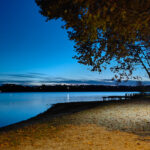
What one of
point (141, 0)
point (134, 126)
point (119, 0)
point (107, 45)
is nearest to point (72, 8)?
point (119, 0)

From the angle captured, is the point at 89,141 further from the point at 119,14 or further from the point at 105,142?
the point at 119,14

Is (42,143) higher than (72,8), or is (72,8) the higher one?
(72,8)

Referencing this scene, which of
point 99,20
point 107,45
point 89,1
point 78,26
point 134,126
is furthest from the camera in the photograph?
point 107,45

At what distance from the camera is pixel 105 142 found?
575 centimetres

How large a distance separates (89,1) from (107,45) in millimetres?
4501

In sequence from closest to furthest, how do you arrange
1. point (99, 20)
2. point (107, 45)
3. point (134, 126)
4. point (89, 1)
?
point (89, 1), point (99, 20), point (134, 126), point (107, 45)

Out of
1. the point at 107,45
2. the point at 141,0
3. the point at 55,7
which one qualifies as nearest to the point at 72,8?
the point at 55,7

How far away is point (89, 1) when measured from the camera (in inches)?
210

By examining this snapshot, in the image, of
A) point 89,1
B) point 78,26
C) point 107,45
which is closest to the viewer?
point 89,1

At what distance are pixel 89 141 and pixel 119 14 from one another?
4188 millimetres

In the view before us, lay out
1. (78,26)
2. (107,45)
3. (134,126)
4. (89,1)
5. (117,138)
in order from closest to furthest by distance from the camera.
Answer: (89,1) → (117,138) → (78,26) → (134,126) → (107,45)

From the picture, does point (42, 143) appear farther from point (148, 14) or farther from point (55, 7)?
point (148, 14)

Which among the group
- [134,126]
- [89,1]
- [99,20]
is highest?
[89,1]

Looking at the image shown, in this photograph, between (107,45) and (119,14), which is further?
(107,45)
